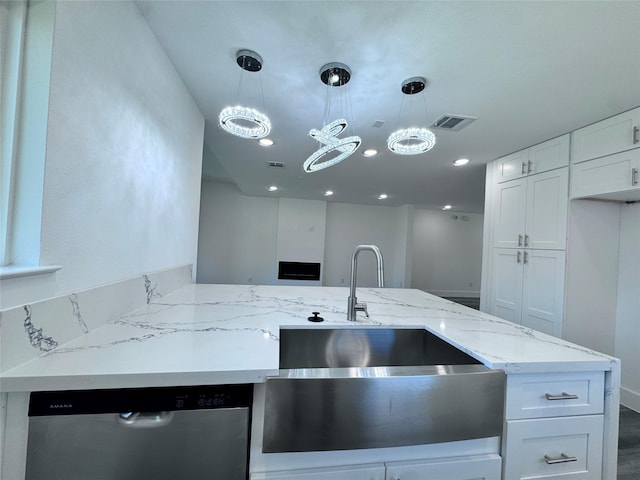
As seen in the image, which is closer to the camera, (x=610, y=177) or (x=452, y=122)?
(x=610, y=177)

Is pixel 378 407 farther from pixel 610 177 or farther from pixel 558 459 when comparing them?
pixel 610 177

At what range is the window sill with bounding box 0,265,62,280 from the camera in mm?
629

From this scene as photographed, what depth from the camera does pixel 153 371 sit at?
66 centimetres

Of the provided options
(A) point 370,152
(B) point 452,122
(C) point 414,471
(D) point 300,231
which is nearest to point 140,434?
(C) point 414,471

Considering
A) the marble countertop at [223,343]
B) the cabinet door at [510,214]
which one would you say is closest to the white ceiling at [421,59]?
the cabinet door at [510,214]

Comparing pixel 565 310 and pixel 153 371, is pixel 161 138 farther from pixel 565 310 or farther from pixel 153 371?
pixel 565 310

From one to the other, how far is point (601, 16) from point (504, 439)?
1.80 m

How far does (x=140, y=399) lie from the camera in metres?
0.66

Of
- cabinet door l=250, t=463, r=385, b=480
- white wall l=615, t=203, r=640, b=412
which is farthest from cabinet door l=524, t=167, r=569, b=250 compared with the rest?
cabinet door l=250, t=463, r=385, b=480

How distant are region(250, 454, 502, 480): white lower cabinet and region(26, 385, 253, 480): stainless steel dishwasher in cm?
15

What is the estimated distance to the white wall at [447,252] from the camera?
7.59m

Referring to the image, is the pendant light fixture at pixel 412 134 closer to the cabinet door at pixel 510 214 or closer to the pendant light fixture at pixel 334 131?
the pendant light fixture at pixel 334 131

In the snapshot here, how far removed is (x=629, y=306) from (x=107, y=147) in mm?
4020

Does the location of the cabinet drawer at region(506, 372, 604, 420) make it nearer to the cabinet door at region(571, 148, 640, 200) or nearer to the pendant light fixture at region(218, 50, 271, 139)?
the pendant light fixture at region(218, 50, 271, 139)
